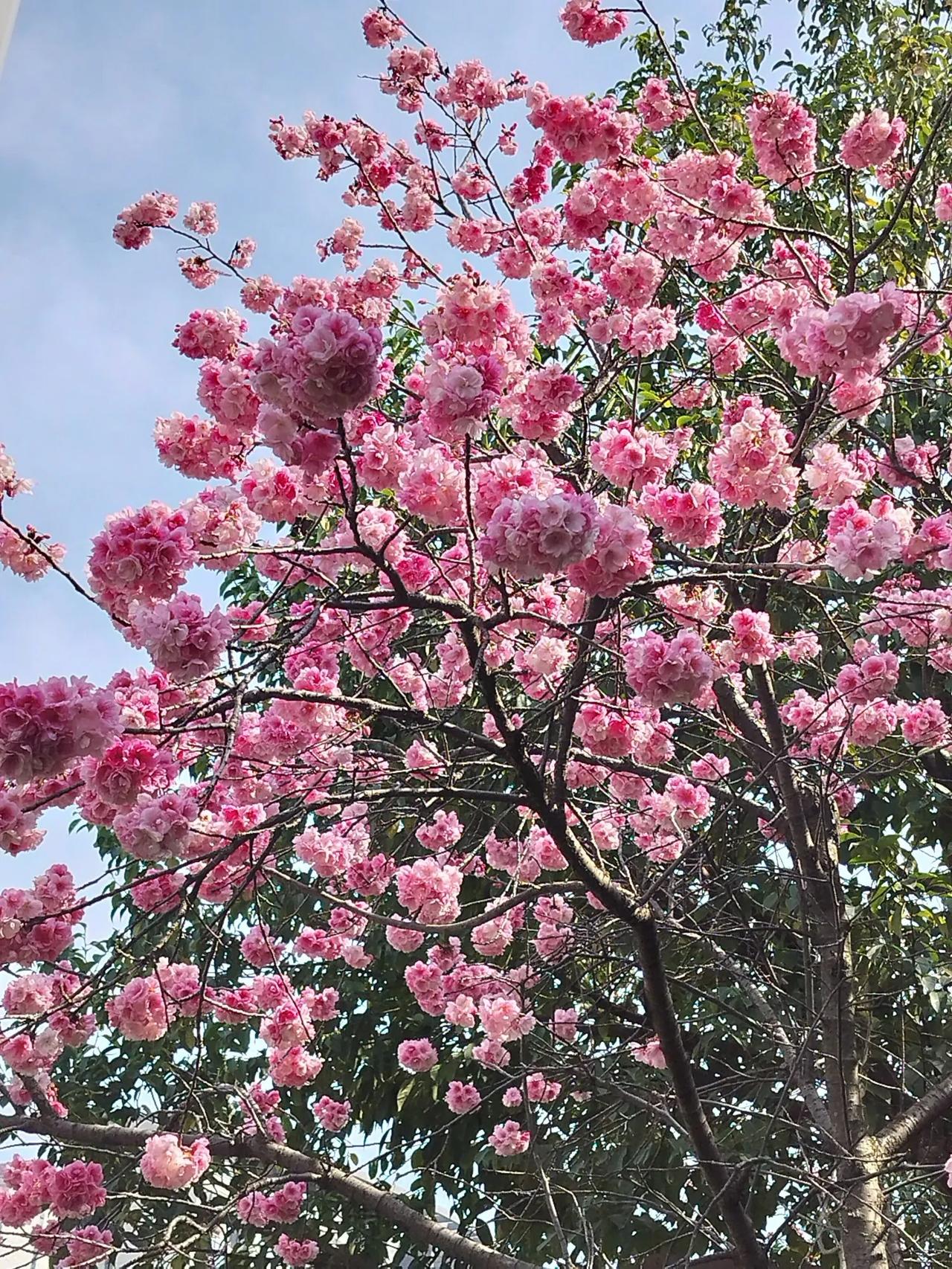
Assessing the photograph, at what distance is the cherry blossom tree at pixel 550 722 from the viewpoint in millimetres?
2209

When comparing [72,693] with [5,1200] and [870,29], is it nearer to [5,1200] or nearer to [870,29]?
[5,1200]

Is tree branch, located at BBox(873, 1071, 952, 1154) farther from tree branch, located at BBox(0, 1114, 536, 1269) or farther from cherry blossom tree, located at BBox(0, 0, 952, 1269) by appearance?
tree branch, located at BBox(0, 1114, 536, 1269)

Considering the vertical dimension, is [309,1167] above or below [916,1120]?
above

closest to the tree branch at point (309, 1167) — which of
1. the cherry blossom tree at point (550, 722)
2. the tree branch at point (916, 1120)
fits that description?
the cherry blossom tree at point (550, 722)

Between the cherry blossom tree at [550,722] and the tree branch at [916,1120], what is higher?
the cherry blossom tree at [550,722]

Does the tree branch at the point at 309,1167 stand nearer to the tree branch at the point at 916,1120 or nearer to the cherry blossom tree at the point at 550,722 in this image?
the cherry blossom tree at the point at 550,722

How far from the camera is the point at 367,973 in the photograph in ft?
15.7

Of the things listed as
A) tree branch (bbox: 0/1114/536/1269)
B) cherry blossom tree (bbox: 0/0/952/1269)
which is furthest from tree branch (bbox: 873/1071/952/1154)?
tree branch (bbox: 0/1114/536/1269)

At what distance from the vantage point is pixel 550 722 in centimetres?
259

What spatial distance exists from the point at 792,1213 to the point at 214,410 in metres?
2.33

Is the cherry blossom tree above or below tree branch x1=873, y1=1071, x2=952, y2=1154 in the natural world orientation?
above

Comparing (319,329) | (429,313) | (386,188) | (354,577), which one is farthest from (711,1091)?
(386,188)

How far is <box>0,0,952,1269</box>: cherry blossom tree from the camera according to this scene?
2209 millimetres

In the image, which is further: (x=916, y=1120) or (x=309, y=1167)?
(x=309, y=1167)
